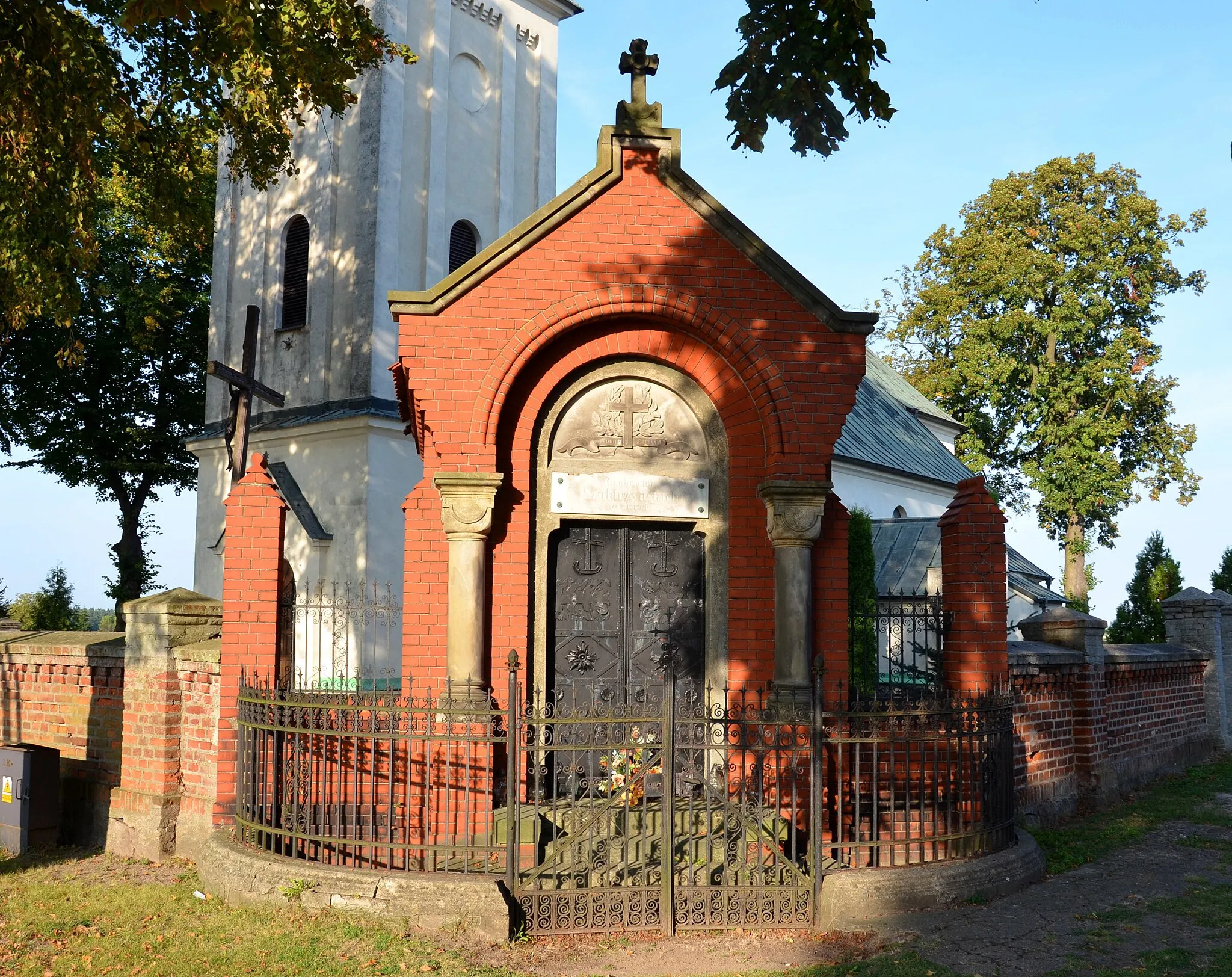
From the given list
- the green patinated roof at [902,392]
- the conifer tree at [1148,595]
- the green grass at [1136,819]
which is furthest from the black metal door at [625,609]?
the green patinated roof at [902,392]

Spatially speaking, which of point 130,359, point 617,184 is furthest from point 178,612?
point 130,359

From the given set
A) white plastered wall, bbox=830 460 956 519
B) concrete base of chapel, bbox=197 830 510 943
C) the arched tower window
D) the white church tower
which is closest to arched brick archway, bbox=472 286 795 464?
concrete base of chapel, bbox=197 830 510 943

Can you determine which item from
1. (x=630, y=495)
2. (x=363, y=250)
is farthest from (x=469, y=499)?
(x=363, y=250)

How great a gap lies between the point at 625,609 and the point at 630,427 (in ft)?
4.83

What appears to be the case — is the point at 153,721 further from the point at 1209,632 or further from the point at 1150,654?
the point at 1209,632

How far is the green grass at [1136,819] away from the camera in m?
9.11

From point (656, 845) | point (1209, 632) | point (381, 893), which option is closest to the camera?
point (381, 893)

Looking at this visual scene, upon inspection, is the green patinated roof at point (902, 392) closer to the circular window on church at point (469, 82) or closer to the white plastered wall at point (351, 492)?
the circular window on church at point (469, 82)

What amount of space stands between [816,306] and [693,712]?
3417 millimetres

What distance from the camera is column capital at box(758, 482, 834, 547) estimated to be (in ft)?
26.7

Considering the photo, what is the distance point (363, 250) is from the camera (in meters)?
18.8

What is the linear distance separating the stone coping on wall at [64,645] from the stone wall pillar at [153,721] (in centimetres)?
66

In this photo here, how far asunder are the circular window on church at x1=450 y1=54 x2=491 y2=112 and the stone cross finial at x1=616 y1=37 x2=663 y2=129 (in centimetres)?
1329

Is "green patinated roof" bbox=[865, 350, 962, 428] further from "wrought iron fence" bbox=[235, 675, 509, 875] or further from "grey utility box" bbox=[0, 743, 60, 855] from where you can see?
"grey utility box" bbox=[0, 743, 60, 855]
